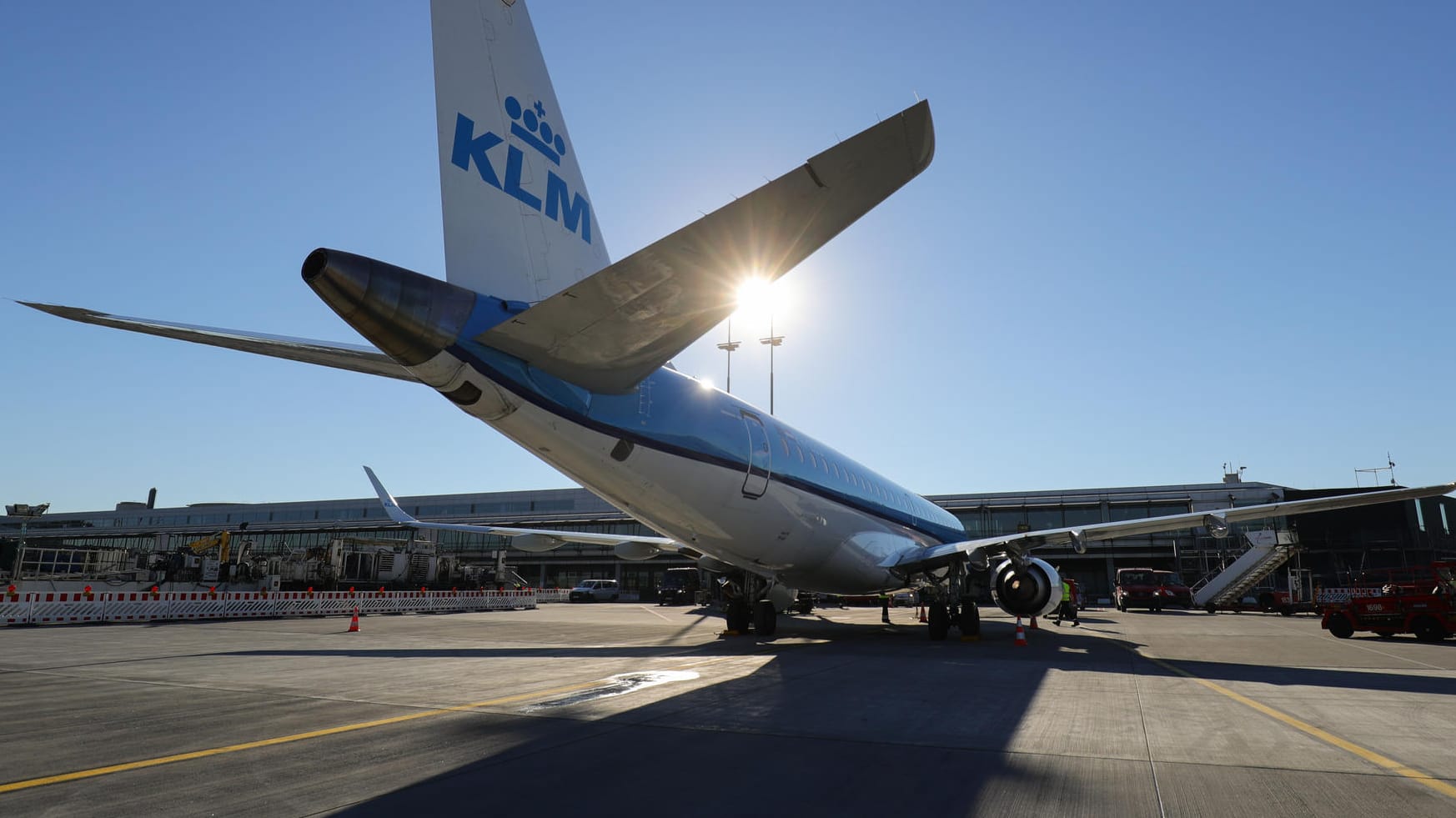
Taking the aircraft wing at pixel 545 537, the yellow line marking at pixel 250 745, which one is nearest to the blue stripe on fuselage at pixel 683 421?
the yellow line marking at pixel 250 745

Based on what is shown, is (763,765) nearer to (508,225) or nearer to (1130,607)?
(508,225)

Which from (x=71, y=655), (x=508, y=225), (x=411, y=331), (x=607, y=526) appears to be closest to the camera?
(x=411, y=331)

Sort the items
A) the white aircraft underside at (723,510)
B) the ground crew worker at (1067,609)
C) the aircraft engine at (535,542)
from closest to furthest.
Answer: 1. the white aircraft underside at (723,510)
2. the aircraft engine at (535,542)
3. the ground crew worker at (1067,609)

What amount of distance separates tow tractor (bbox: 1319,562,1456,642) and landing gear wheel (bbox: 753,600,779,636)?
48.8 ft

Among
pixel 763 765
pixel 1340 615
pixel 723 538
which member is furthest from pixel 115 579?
pixel 1340 615

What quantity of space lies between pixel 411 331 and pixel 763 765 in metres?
4.91

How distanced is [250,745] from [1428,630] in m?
24.0

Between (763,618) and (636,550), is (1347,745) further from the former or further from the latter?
(636,550)

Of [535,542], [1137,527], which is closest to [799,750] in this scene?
[1137,527]

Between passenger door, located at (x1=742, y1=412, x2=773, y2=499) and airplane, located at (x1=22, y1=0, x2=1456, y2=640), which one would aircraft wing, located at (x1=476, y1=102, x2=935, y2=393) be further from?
passenger door, located at (x1=742, y1=412, x2=773, y2=499)

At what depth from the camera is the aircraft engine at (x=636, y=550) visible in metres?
19.3

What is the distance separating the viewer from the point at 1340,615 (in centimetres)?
1995

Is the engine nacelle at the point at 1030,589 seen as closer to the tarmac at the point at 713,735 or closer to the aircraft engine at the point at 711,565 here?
the tarmac at the point at 713,735

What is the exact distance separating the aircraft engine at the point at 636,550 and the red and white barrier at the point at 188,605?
44.3ft
